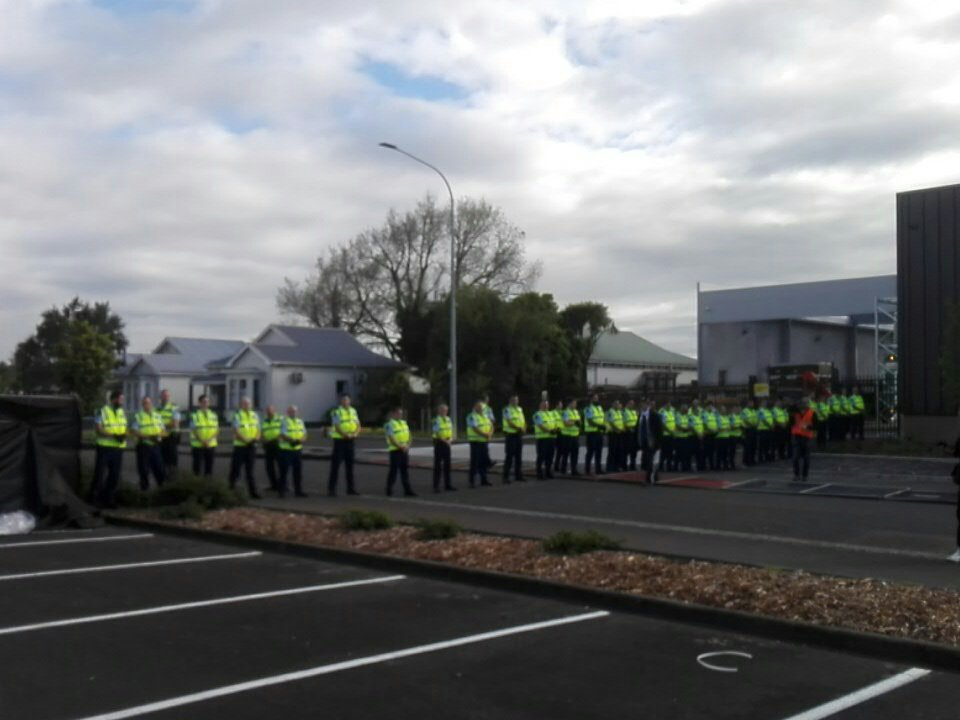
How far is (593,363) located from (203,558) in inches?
2366

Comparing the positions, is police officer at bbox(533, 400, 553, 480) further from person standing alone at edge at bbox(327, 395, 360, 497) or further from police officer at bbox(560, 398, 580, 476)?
person standing alone at edge at bbox(327, 395, 360, 497)

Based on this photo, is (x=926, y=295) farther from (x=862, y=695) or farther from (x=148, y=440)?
(x=862, y=695)

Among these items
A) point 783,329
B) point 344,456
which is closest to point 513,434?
point 344,456

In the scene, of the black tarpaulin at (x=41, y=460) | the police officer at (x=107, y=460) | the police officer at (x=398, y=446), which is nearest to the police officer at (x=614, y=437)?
the police officer at (x=398, y=446)

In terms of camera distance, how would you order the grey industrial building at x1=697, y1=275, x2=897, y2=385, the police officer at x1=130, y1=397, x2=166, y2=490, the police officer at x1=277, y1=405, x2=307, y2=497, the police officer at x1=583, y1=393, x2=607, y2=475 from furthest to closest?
the grey industrial building at x1=697, y1=275, x2=897, y2=385 → the police officer at x1=583, y1=393, x2=607, y2=475 → the police officer at x1=277, y1=405, x2=307, y2=497 → the police officer at x1=130, y1=397, x2=166, y2=490

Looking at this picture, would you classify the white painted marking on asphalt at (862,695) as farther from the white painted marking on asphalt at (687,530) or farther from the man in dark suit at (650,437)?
the man in dark suit at (650,437)

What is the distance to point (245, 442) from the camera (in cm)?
1828

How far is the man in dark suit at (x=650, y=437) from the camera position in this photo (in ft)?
65.5

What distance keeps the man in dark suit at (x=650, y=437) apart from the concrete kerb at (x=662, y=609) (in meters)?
9.09

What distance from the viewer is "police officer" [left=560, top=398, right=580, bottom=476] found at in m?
21.9

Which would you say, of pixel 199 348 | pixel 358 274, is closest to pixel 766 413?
pixel 358 274

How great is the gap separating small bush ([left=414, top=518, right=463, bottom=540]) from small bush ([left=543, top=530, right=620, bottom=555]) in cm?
139

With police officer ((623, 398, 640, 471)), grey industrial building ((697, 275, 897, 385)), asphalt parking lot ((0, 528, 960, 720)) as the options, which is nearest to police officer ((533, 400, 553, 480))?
police officer ((623, 398, 640, 471))

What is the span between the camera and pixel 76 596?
9.88 m
